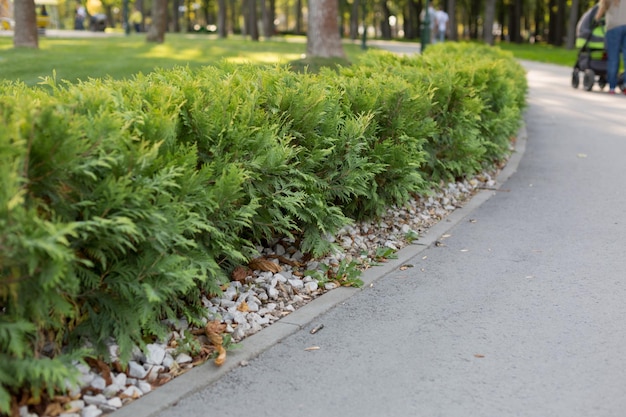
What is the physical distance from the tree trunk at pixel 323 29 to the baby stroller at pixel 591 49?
19.3 ft

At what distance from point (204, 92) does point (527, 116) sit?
1216 centimetres

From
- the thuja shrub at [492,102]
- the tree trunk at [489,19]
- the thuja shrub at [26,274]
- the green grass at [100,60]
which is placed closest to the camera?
the thuja shrub at [26,274]

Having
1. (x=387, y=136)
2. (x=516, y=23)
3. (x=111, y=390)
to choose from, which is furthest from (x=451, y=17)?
(x=111, y=390)

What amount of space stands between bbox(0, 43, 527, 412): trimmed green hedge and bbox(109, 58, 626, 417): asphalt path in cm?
53

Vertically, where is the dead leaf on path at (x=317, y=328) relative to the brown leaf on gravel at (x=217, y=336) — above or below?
below

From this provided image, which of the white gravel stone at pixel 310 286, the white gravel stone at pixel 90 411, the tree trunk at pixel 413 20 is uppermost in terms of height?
the tree trunk at pixel 413 20

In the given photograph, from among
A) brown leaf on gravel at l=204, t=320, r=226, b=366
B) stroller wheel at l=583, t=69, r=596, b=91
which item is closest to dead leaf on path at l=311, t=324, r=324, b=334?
brown leaf on gravel at l=204, t=320, r=226, b=366

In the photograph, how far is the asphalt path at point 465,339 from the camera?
4051 mm

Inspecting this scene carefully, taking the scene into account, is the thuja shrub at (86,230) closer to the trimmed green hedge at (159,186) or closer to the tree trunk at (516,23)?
the trimmed green hedge at (159,186)

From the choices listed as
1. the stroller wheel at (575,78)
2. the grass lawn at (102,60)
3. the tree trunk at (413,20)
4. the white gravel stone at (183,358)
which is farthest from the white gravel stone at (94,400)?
the tree trunk at (413,20)

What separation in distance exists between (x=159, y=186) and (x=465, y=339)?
2.09m

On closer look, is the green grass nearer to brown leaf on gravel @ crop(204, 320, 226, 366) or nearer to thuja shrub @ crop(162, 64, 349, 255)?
thuja shrub @ crop(162, 64, 349, 255)

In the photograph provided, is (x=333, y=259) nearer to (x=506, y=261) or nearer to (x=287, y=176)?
(x=287, y=176)

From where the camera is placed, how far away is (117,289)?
4.15 m
